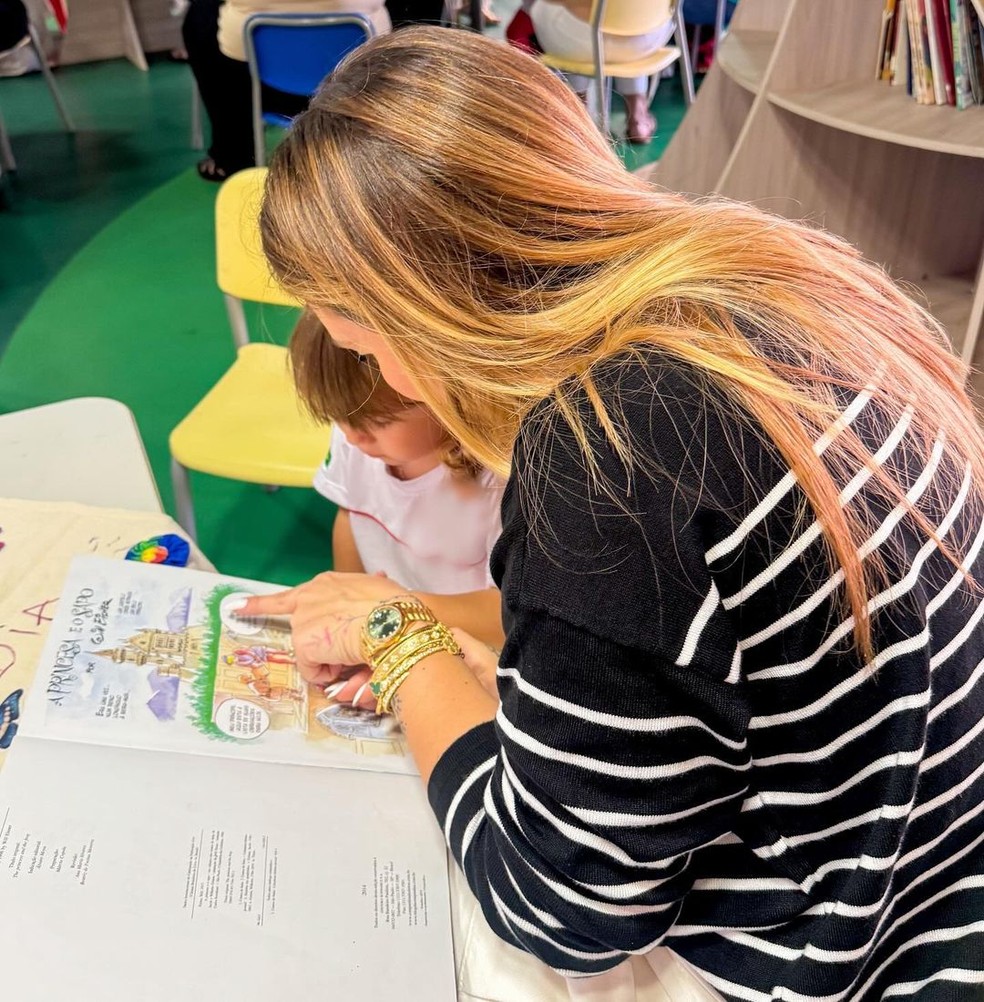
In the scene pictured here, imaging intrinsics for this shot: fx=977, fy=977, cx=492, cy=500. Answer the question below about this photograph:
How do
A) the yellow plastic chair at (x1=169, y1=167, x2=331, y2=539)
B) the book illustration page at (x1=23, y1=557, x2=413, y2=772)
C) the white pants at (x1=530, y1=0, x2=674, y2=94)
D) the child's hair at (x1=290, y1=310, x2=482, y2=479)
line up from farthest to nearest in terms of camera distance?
1. the white pants at (x1=530, y1=0, x2=674, y2=94)
2. the yellow plastic chair at (x1=169, y1=167, x2=331, y2=539)
3. the child's hair at (x1=290, y1=310, x2=482, y2=479)
4. the book illustration page at (x1=23, y1=557, x2=413, y2=772)

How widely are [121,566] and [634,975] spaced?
0.60m

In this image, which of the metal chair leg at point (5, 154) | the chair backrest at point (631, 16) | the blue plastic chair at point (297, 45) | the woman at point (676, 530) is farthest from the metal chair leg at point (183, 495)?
the metal chair leg at point (5, 154)

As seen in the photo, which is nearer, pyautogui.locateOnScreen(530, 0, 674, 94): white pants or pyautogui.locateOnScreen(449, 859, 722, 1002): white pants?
pyautogui.locateOnScreen(449, 859, 722, 1002): white pants

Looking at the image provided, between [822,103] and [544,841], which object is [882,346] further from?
[822,103]

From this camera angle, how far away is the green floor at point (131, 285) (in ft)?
Result: 7.35

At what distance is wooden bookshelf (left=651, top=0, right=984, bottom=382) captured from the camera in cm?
166

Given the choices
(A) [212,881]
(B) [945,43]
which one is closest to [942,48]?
(B) [945,43]

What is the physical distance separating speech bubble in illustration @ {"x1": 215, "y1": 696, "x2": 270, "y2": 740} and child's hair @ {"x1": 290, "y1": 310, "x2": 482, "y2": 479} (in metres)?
0.36

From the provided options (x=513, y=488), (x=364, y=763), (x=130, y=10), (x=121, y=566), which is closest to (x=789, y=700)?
(x=513, y=488)

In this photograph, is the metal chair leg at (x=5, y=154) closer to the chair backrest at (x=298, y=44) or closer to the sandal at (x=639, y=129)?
the chair backrest at (x=298, y=44)

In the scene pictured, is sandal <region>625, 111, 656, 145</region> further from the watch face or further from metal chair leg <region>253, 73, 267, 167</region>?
the watch face

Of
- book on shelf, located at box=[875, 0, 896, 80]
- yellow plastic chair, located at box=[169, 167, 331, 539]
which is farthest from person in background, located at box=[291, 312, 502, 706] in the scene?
book on shelf, located at box=[875, 0, 896, 80]

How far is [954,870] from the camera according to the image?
2.21ft

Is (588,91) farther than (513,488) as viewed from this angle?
Yes
